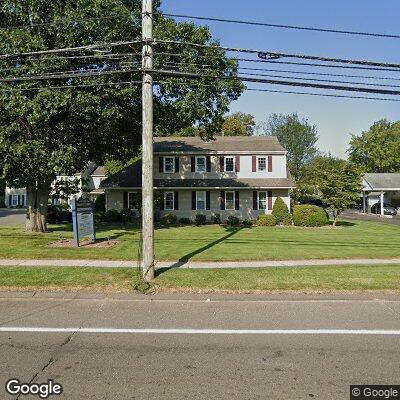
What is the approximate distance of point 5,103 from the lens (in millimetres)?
16531

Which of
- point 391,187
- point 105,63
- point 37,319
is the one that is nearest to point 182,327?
point 37,319

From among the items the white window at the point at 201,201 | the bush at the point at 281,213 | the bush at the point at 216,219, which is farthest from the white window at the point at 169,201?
the bush at the point at 281,213

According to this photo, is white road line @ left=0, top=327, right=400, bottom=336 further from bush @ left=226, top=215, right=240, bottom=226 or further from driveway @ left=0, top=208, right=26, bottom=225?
driveway @ left=0, top=208, right=26, bottom=225

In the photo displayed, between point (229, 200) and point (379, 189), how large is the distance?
23451 millimetres

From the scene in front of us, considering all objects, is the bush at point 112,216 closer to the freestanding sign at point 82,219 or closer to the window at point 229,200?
the window at point 229,200

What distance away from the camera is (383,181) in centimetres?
4759

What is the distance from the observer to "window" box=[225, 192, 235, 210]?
99.8ft

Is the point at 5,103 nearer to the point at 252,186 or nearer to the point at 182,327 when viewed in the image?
the point at 182,327

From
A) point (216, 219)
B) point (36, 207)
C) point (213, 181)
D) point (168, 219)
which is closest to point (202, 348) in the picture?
point (36, 207)

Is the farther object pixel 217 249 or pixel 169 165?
pixel 169 165

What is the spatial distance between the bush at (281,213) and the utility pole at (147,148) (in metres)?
20.2

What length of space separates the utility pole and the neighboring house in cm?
3975

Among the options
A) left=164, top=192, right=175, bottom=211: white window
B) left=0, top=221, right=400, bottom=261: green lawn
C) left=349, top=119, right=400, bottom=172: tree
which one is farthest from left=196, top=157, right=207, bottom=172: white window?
left=349, top=119, right=400, bottom=172: tree

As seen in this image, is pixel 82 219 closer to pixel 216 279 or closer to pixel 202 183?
pixel 216 279
